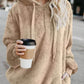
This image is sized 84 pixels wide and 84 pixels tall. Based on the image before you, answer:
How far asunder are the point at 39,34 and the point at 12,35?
145mm

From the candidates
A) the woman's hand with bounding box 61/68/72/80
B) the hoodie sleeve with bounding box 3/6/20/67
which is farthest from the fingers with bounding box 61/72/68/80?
the hoodie sleeve with bounding box 3/6/20/67

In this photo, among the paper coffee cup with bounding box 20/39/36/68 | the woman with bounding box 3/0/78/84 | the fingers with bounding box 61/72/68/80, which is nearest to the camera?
the paper coffee cup with bounding box 20/39/36/68

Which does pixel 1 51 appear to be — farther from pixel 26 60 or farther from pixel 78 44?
pixel 26 60

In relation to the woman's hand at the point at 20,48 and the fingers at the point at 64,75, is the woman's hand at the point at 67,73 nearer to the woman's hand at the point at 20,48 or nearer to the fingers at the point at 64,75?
the fingers at the point at 64,75

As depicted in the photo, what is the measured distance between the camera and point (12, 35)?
1216 mm

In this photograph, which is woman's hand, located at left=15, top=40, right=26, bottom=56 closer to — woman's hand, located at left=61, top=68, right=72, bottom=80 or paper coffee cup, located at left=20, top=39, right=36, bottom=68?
paper coffee cup, located at left=20, top=39, right=36, bottom=68

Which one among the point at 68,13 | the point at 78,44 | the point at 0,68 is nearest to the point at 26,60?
the point at 68,13

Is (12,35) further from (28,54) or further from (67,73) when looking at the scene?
(67,73)

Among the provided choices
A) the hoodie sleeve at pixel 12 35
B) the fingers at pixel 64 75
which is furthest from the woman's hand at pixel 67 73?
the hoodie sleeve at pixel 12 35

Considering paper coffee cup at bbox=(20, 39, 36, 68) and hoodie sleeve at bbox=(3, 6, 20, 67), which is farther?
hoodie sleeve at bbox=(3, 6, 20, 67)

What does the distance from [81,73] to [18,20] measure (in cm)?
330

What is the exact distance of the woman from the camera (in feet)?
3.91

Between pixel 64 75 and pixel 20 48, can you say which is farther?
pixel 64 75

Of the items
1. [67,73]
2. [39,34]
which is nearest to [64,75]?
[67,73]
